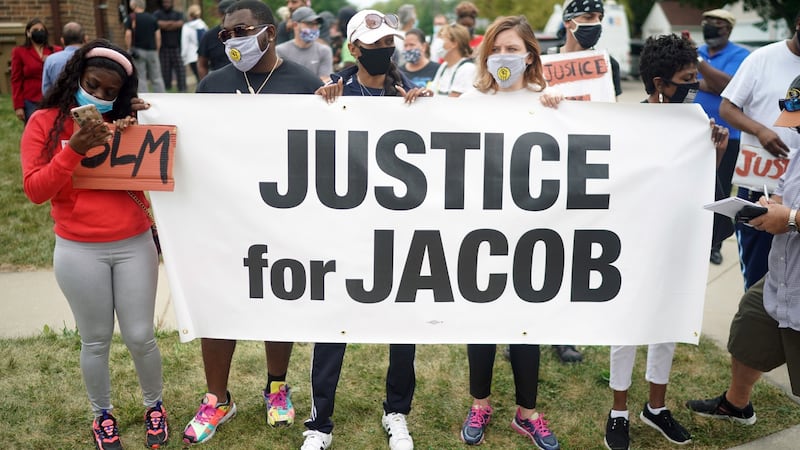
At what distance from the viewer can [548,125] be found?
3.40 m

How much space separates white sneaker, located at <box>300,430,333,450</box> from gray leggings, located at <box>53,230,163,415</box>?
774 mm

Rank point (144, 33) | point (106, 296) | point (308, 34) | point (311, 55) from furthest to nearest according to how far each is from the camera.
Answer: point (144, 33)
point (311, 55)
point (308, 34)
point (106, 296)

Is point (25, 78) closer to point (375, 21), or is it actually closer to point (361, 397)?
point (361, 397)

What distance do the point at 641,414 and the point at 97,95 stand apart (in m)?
3.04

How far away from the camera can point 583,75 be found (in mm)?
4652

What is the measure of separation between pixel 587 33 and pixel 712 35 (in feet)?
8.59

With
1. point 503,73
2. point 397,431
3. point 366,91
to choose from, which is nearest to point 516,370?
point 397,431

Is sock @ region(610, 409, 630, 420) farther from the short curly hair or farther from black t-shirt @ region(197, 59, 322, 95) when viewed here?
black t-shirt @ region(197, 59, 322, 95)

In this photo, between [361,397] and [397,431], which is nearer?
[397,431]

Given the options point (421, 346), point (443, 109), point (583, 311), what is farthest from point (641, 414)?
point (443, 109)

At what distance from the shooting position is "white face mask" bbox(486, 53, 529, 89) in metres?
3.42

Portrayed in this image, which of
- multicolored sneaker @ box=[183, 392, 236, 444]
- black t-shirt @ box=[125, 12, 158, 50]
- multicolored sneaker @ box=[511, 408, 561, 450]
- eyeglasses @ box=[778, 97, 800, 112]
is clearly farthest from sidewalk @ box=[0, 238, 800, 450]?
black t-shirt @ box=[125, 12, 158, 50]

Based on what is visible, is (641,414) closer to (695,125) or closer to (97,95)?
(695,125)

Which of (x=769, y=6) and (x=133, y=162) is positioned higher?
(x=133, y=162)
